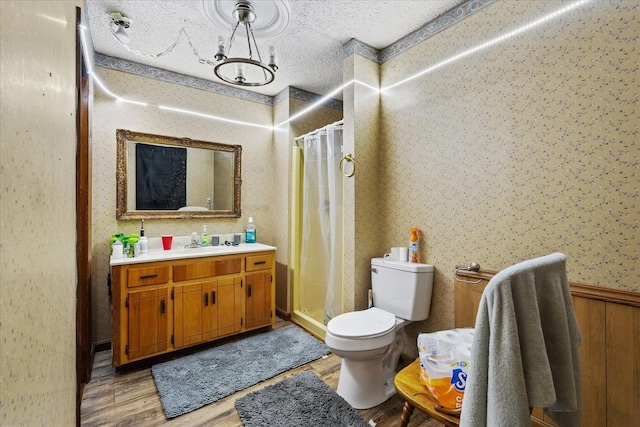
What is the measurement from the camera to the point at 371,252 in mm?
2354

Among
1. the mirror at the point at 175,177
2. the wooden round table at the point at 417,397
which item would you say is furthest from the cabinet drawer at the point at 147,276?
the wooden round table at the point at 417,397

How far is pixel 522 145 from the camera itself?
5.18ft

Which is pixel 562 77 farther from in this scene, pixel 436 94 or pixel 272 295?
pixel 272 295

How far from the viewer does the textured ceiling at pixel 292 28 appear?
6.15 feet

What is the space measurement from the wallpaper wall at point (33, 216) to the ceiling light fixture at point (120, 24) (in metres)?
1.38

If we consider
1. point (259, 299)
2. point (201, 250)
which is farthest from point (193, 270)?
point (259, 299)

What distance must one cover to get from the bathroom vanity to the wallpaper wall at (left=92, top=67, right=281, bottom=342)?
0.39m

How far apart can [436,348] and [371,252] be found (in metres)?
1.11

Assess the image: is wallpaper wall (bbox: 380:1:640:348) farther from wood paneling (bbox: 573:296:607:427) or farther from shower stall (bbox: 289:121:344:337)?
shower stall (bbox: 289:121:344:337)

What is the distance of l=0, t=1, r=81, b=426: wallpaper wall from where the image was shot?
45cm

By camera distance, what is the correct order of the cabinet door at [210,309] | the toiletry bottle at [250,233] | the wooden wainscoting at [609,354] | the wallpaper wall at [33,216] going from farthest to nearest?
the toiletry bottle at [250,233]
the cabinet door at [210,309]
the wooden wainscoting at [609,354]
the wallpaper wall at [33,216]

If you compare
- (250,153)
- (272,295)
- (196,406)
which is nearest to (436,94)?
(250,153)

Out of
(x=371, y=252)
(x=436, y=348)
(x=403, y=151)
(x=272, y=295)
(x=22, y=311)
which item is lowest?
(x=272, y=295)

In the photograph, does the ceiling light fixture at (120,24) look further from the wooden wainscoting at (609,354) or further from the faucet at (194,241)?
the wooden wainscoting at (609,354)
